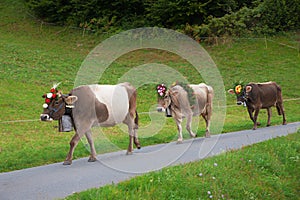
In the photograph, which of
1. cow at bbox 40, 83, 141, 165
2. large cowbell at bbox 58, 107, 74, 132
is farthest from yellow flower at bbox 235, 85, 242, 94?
large cowbell at bbox 58, 107, 74, 132

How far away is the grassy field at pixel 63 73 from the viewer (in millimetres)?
17984

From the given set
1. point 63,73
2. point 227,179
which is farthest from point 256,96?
point 63,73

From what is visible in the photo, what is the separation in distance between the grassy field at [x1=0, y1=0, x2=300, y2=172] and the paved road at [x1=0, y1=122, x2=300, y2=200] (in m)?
1.36

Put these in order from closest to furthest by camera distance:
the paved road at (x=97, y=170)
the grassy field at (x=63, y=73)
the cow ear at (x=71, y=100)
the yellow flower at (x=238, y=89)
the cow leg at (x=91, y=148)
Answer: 1. the paved road at (x=97, y=170)
2. the cow ear at (x=71, y=100)
3. the cow leg at (x=91, y=148)
4. the grassy field at (x=63, y=73)
5. the yellow flower at (x=238, y=89)

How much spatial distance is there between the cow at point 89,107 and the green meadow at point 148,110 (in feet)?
4.81

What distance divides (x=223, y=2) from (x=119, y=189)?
3972 cm

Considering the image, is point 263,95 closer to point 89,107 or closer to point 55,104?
point 89,107

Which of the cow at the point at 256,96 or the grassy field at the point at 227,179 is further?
the cow at the point at 256,96

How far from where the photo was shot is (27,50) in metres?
42.8

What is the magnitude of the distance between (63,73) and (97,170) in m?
23.4

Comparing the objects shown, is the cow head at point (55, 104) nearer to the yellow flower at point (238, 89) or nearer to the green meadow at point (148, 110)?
the green meadow at point (148, 110)

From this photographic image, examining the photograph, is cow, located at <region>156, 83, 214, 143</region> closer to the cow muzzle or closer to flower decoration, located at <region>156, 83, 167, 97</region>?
flower decoration, located at <region>156, 83, 167, 97</region>

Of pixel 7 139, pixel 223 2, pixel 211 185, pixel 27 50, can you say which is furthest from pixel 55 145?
pixel 223 2

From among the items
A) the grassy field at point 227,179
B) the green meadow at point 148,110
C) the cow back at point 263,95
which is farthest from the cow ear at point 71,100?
the cow back at point 263,95
